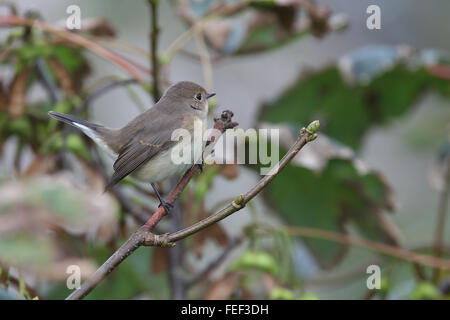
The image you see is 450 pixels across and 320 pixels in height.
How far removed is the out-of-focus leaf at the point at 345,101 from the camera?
199 centimetres

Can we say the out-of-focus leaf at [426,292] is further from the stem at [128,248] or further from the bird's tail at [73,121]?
the bird's tail at [73,121]

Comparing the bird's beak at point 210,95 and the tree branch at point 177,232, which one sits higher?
the bird's beak at point 210,95

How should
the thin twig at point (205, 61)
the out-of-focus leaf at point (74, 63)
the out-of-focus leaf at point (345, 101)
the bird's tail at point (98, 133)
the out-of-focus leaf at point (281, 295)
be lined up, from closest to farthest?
the out-of-focus leaf at point (281, 295) → the bird's tail at point (98, 133) → the thin twig at point (205, 61) → the out-of-focus leaf at point (74, 63) → the out-of-focus leaf at point (345, 101)

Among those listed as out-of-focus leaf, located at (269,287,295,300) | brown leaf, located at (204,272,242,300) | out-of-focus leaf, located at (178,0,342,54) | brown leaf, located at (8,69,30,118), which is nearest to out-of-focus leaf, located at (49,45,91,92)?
brown leaf, located at (8,69,30,118)

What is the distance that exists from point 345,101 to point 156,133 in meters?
0.83

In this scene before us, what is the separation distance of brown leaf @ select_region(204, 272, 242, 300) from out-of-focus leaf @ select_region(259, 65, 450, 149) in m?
0.73

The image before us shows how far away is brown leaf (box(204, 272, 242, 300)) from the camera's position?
1.34 m

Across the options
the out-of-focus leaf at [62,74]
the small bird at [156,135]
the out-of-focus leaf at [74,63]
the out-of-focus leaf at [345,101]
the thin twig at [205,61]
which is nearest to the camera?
the small bird at [156,135]

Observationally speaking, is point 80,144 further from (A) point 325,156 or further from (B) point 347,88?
(B) point 347,88

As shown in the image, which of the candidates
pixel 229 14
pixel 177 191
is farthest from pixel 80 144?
pixel 177 191

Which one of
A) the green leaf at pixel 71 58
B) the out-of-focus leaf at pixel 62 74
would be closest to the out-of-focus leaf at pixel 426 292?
the out-of-focus leaf at pixel 62 74

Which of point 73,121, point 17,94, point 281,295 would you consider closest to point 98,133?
point 73,121

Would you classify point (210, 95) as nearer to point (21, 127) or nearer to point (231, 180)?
point (231, 180)
